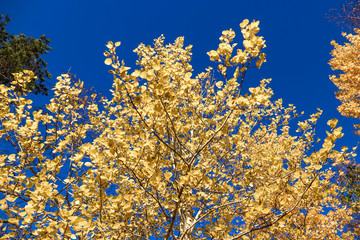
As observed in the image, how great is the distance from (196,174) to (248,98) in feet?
2.96

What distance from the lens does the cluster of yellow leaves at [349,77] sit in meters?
7.48

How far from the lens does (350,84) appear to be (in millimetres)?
8047

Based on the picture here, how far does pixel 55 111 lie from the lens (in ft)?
10.0

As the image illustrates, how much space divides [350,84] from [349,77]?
329 millimetres

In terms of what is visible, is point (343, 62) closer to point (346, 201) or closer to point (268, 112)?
point (346, 201)

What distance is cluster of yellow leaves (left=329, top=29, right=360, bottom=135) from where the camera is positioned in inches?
294

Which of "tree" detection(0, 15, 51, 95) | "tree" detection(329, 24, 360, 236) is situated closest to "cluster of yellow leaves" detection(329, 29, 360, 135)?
"tree" detection(329, 24, 360, 236)

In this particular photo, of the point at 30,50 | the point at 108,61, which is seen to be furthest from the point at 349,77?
the point at 30,50

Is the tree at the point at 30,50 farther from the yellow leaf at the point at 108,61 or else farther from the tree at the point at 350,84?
the tree at the point at 350,84

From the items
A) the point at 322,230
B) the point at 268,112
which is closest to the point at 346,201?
the point at 322,230

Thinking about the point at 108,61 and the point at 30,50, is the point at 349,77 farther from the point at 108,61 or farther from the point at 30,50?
the point at 30,50

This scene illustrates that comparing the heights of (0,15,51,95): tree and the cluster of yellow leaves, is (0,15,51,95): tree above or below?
above

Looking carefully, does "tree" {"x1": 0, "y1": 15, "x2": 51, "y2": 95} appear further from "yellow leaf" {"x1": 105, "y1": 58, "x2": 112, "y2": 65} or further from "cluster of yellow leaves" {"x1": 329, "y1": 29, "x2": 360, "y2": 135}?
"cluster of yellow leaves" {"x1": 329, "y1": 29, "x2": 360, "y2": 135}

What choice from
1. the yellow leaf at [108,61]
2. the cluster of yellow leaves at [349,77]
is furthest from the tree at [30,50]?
the cluster of yellow leaves at [349,77]
